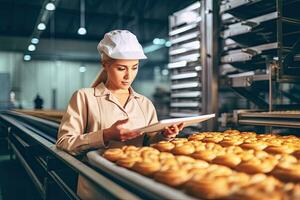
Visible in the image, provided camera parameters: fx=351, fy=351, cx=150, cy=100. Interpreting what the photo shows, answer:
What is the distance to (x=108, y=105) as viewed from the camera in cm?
183

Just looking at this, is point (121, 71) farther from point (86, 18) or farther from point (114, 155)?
point (86, 18)

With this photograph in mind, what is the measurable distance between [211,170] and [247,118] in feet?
4.43

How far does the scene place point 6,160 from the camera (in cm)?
559

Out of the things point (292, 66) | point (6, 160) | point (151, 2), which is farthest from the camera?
point (151, 2)

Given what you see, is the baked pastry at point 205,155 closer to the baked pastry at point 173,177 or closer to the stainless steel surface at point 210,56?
the baked pastry at point 173,177

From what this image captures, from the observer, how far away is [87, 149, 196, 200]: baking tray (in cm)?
86

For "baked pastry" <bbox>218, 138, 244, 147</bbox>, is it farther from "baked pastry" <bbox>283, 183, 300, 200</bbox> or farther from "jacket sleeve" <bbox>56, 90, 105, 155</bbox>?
"baked pastry" <bbox>283, 183, 300, 200</bbox>

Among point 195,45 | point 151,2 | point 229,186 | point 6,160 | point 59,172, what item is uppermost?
point 151,2

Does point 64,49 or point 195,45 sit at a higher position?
point 64,49

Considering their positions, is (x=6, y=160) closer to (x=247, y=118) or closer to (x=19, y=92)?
(x=247, y=118)

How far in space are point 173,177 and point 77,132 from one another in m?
0.87

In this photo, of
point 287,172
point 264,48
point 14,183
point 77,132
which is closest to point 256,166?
point 287,172

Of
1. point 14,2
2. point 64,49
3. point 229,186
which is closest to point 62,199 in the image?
point 229,186

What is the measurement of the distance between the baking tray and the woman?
11.6 inches
